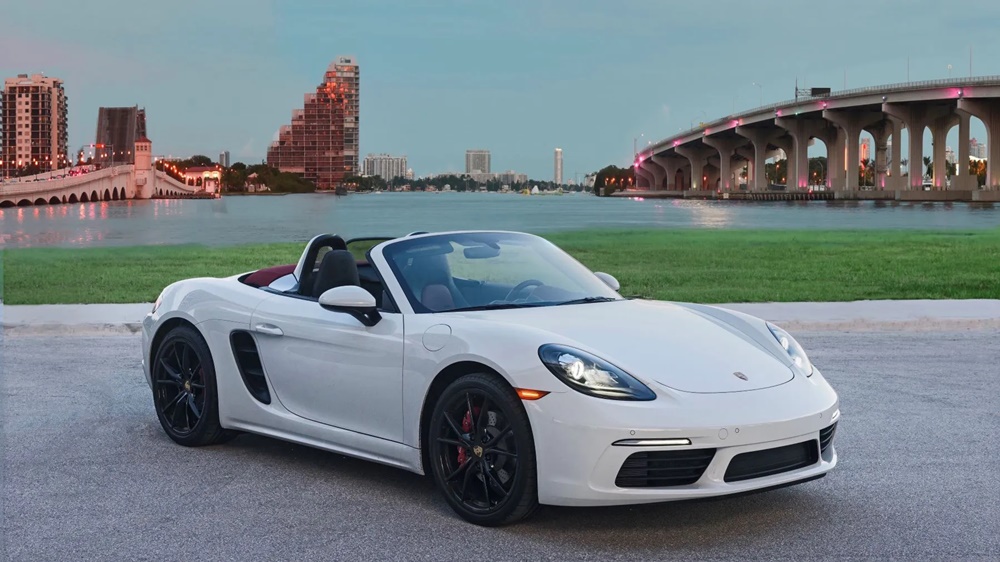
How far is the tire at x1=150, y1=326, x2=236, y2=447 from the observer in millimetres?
6934

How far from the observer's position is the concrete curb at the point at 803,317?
13352mm

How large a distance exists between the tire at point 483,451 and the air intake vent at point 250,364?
4.83 feet

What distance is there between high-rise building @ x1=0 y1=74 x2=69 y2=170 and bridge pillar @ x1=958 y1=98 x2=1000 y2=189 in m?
138

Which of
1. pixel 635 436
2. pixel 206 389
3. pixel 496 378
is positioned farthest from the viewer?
pixel 206 389

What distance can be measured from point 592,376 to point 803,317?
9581 mm

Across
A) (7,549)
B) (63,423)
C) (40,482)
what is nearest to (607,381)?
(7,549)

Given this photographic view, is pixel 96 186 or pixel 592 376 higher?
pixel 96 186

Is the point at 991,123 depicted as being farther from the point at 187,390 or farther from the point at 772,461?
Answer: the point at 772,461

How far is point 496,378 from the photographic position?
5.24 meters

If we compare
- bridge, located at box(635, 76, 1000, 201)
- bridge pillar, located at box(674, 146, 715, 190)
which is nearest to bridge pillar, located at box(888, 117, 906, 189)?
bridge, located at box(635, 76, 1000, 201)

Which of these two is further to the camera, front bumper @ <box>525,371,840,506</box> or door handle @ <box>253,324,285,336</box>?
door handle @ <box>253,324,285,336</box>

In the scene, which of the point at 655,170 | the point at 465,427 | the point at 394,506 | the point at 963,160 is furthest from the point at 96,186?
the point at 465,427

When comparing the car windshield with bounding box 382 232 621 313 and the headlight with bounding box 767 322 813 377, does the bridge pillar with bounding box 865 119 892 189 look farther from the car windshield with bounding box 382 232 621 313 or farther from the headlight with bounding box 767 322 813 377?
the headlight with bounding box 767 322 813 377

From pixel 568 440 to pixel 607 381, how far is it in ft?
1.04
